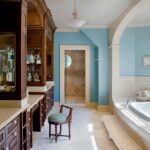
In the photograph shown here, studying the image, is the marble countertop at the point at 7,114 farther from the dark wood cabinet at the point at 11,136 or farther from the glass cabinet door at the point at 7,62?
the glass cabinet door at the point at 7,62

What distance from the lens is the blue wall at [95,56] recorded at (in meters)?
7.52

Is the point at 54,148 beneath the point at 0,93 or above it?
beneath

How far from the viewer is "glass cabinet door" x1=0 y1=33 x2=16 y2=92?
3.42 meters

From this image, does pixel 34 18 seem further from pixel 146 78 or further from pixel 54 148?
pixel 146 78

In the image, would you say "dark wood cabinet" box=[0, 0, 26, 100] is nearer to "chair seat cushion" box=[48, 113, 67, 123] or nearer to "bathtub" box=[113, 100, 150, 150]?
"chair seat cushion" box=[48, 113, 67, 123]

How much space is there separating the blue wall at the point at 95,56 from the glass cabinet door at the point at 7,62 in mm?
4282

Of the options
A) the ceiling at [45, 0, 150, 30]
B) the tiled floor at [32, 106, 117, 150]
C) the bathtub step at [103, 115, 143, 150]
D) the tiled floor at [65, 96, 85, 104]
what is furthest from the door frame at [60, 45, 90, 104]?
the bathtub step at [103, 115, 143, 150]

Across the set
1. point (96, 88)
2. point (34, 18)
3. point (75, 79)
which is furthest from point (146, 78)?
point (34, 18)

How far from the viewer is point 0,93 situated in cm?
342

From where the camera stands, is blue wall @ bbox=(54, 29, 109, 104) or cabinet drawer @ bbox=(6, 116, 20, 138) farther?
blue wall @ bbox=(54, 29, 109, 104)

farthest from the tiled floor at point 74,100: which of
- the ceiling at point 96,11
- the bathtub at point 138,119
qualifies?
the bathtub at point 138,119

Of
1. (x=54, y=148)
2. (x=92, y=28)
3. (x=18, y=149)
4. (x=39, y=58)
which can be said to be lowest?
(x=54, y=148)

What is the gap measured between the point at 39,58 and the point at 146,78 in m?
3.39

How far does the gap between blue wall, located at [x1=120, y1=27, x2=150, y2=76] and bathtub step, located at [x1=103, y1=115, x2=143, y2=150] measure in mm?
2375
